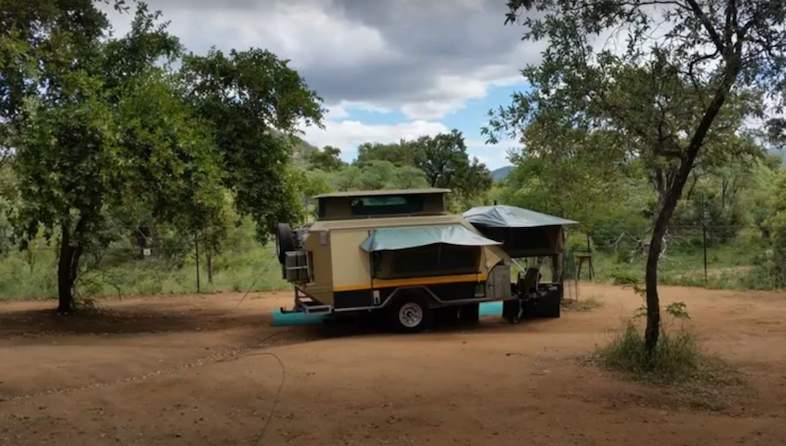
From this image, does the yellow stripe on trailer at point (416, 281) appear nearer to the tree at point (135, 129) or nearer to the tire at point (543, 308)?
the tire at point (543, 308)

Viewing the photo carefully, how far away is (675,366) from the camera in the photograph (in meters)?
8.50

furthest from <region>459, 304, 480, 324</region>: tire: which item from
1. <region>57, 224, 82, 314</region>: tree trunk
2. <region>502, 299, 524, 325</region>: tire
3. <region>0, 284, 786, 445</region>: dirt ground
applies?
<region>57, 224, 82, 314</region>: tree trunk

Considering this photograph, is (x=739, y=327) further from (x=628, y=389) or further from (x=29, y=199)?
(x=29, y=199)

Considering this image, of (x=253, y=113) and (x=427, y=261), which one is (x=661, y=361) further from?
(x=253, y=113)

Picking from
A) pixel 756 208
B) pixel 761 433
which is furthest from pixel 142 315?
pixel 756 208

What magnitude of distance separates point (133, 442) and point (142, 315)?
11126mm

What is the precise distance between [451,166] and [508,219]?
104ft

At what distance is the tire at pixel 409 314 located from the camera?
12.9m

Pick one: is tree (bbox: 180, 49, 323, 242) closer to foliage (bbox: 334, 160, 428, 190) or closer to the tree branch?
the tree branch

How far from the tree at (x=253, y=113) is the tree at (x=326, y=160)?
2928cm

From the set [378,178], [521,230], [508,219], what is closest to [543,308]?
[521,230]

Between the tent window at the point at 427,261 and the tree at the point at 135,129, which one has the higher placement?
the tree at the point at 135,129

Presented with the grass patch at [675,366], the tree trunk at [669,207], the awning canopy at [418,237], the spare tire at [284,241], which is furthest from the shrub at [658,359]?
the spare tire at [284,241]

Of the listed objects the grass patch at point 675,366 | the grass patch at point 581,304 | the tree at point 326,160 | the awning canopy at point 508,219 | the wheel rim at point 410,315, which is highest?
the tree at point 326,160
